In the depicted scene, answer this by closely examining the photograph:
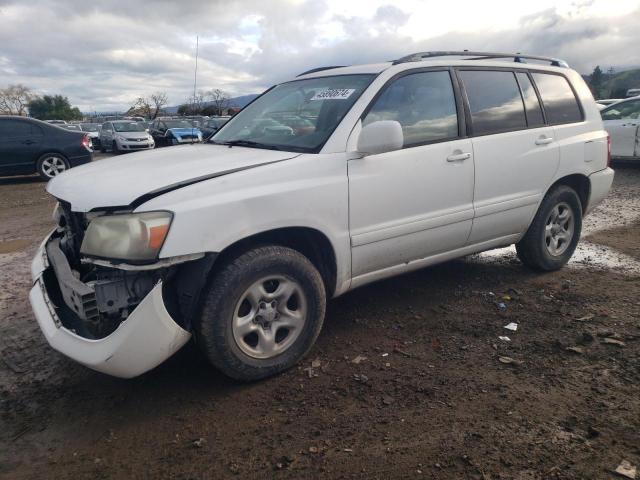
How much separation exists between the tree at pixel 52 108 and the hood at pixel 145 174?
205 feet

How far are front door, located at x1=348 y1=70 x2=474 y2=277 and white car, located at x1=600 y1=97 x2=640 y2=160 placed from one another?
26.8 feet

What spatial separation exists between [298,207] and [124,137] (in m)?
19.0

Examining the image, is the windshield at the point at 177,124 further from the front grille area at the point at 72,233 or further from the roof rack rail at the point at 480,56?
the front grille area at the point at 72,233

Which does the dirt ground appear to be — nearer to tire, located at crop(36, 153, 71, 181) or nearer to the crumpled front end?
the crumpled front end

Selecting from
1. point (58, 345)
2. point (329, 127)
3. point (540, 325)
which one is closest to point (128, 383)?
point (58, 345)

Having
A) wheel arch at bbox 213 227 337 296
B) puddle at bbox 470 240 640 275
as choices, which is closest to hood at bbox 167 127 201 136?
puddle at bbox 470 240 640 275

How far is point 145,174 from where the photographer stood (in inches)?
111

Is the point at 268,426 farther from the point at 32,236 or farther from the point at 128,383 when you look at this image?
the point at 32,236

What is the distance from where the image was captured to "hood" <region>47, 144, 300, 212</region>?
2.57 m

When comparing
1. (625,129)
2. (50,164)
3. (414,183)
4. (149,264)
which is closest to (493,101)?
(414,183)

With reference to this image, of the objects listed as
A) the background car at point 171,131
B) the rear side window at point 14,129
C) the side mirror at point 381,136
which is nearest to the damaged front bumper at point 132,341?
the side mirror at point 381,136

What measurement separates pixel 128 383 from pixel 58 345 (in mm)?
546

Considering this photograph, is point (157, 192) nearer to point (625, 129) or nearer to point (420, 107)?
point (420, 107)

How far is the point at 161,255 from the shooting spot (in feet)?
7.93
